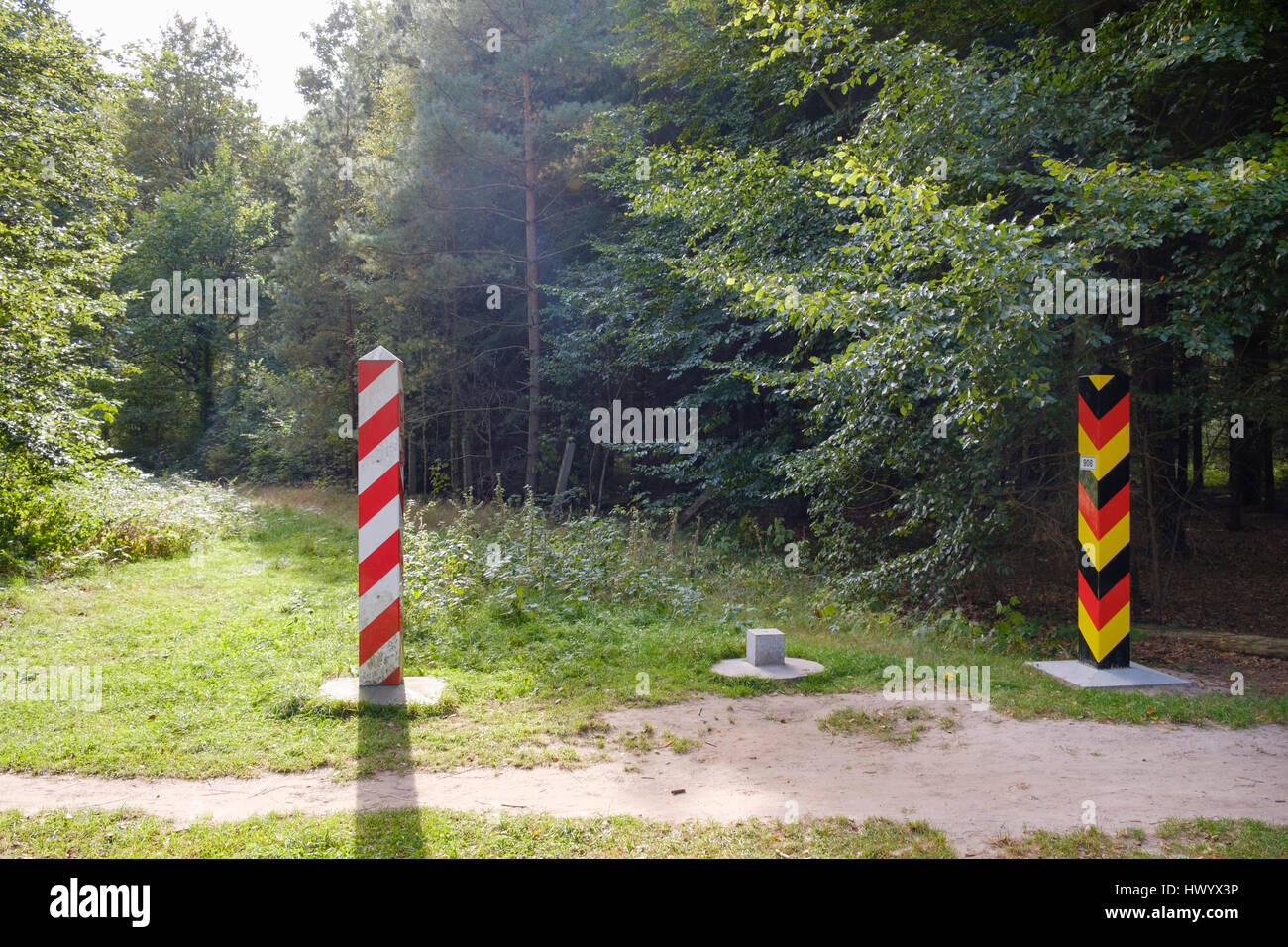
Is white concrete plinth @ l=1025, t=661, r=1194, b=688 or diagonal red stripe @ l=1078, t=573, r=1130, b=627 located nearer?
white concrete plinth @ l=1025, t=661, r=1194, b=688

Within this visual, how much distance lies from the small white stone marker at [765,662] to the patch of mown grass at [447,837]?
2834mm

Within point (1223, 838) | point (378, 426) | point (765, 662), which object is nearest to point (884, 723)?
point (765, 662)

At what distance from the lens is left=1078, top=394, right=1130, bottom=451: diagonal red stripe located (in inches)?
260

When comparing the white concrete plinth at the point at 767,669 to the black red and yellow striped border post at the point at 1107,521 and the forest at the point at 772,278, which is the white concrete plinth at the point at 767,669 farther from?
the forest at the point at 772,278

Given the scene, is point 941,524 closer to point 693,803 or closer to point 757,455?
point 757,455

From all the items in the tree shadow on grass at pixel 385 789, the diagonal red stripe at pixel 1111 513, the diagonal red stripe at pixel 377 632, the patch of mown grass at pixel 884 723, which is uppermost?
the diagonal red stripe at pixel 1111 513

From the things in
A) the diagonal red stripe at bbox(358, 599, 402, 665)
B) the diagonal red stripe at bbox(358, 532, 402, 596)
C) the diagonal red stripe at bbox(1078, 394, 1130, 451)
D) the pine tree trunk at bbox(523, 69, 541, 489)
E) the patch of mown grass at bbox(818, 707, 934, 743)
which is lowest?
the patch of mown grass at bbox(818, 707, 934, 743)

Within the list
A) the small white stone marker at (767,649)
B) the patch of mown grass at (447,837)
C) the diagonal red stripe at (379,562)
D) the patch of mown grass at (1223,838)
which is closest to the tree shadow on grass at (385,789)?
the patch of mown grass at (447,837)

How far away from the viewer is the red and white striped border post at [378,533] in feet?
19.5

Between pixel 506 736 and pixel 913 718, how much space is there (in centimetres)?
262

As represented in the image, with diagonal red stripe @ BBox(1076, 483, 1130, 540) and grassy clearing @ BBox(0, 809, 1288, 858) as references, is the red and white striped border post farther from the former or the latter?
diagonal red stripe @ BBox(1076, 483, 1130, 540)

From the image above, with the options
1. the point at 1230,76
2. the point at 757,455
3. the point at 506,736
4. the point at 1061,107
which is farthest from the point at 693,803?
the point at 757,455

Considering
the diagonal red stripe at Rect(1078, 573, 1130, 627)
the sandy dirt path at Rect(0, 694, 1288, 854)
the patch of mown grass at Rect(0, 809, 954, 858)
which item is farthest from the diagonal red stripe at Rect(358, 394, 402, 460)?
the diagonal red stripe at Rect(1078, 573, 1130, 627)
